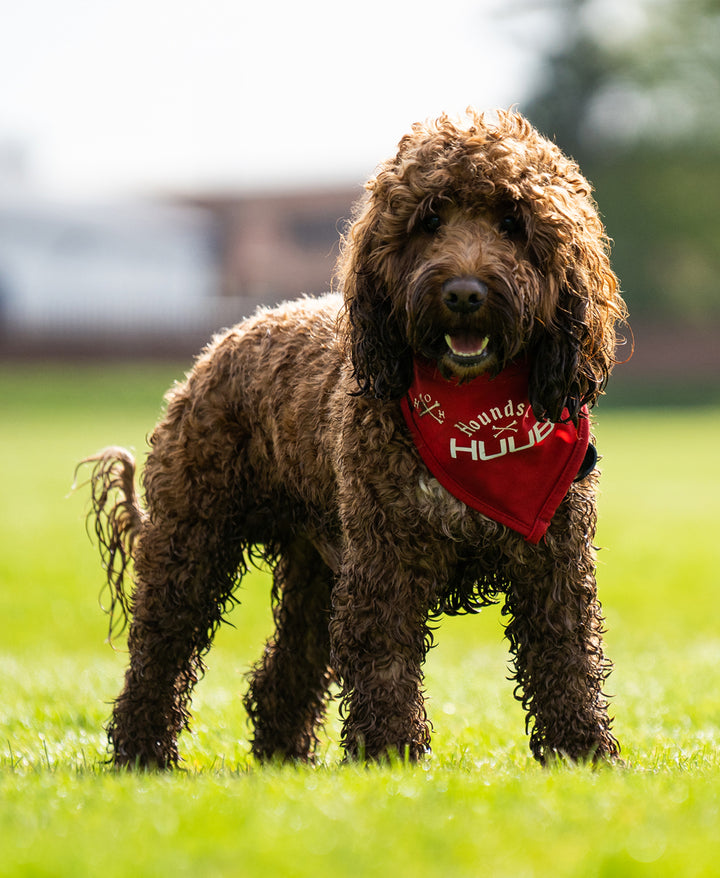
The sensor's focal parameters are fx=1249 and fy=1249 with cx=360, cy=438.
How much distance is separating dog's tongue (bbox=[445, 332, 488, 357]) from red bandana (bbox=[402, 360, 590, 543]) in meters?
0.34

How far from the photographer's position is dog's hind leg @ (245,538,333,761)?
6594 mm

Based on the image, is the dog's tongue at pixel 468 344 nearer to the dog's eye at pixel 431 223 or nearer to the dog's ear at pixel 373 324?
the dog's ear at pixel 373 324

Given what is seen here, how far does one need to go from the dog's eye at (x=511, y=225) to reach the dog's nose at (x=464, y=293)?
0.36 metres

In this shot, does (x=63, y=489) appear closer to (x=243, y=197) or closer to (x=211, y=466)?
(x=211, y=466)

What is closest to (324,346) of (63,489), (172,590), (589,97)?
(172,590)

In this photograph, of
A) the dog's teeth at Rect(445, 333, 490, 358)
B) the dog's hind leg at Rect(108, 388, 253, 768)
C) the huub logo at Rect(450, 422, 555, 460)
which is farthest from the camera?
the dog's hind leg at Rect(108, 388, 253, 768)

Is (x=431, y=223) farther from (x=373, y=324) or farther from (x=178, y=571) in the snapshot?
(x=178, y=571)

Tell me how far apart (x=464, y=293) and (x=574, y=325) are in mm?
585

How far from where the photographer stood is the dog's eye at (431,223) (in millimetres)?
4698

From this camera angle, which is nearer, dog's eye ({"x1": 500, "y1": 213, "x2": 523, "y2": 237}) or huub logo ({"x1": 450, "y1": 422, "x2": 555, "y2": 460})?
dog's eye ({"x1": 500, "y1": 213, "x2": 523, "y2": 237})

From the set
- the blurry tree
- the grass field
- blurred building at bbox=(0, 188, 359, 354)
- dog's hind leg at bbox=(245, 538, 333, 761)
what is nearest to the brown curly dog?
the grass field

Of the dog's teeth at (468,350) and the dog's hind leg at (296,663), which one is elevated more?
the dog's teeth at (468,350)

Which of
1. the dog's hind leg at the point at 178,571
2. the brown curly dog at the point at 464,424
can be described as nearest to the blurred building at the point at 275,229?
the dog's hind leg at the point at 178,571

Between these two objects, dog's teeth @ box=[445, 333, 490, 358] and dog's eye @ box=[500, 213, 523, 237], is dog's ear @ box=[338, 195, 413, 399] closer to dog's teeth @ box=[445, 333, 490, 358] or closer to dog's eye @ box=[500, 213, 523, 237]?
dog's teeth @ box=[445, 333, 490, 358]
